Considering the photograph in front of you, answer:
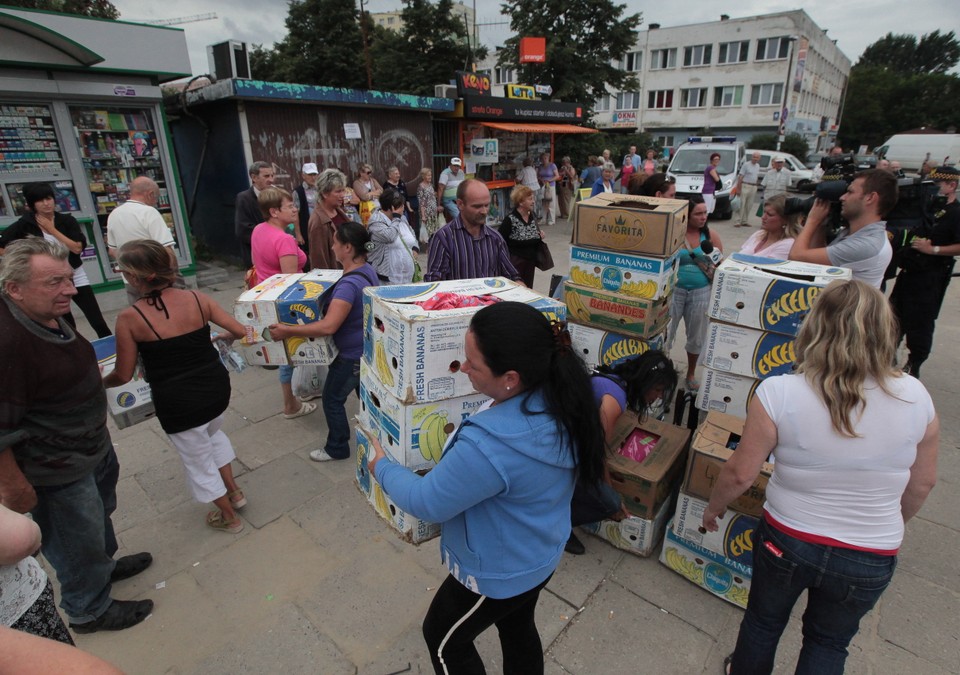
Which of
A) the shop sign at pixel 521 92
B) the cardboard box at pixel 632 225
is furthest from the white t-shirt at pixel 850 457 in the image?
the shop sign at pixel 521 92

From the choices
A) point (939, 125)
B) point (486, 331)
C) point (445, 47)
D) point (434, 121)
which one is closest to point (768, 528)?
point (486, 331)

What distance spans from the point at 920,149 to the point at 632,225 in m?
27.4

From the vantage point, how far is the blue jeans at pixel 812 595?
5.50 feet

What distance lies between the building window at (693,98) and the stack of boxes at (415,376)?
1867 inches

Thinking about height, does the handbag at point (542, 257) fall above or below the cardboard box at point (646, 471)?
above

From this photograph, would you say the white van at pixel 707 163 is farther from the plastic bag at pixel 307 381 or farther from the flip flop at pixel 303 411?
the flip flop at pixel 303 411

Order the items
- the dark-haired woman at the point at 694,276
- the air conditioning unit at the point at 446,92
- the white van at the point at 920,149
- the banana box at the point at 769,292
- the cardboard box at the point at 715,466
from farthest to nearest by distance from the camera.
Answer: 1. the white van at the point at 920,149
2. the air conditioning unit at the point at 446,92
3. the dark-haired woman at the point at 694,276
4. the banana box at the point at 769,292
5. the cardboard box at the point at 715,466

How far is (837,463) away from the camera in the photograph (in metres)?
1.61

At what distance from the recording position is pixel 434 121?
1177 centimetres

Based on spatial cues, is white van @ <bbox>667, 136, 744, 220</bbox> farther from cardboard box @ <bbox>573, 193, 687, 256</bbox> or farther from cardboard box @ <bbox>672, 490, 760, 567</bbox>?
cardboard box @ <bbox>672, 490, 760, 567</bbox>

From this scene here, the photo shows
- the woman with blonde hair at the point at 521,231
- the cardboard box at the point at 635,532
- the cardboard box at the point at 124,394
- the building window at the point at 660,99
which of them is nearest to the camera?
the cardboard box at the point at 124,394

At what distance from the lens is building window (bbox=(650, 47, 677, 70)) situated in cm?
4225

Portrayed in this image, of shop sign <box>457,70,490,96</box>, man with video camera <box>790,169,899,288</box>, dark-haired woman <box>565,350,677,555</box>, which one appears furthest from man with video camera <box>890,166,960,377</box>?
shop sign <box>457,70,490,96</box>

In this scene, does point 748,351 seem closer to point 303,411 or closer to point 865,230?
point 865,230
